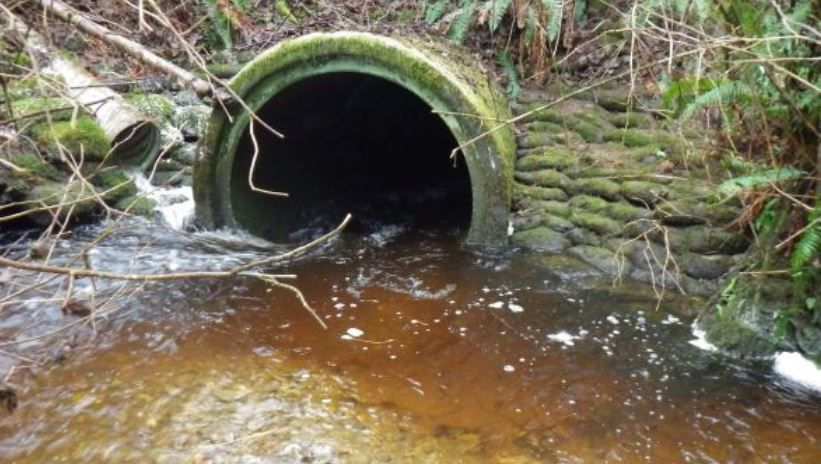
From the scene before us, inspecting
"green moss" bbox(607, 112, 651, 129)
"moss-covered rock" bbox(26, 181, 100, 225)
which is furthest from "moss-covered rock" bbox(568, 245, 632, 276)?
"moss-covered rock" bbox(26, 181, 100, 225)

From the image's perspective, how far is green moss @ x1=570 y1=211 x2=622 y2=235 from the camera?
18.7 feet

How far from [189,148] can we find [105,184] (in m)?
1.27

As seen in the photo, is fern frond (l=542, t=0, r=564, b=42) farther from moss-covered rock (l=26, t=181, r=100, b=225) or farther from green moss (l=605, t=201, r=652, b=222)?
moss-covered rock (l=26, t=181, r=100, b=225)

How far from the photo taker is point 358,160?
884 cm

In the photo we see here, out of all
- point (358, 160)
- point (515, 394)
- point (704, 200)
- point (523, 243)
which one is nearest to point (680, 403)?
point (515, 394)

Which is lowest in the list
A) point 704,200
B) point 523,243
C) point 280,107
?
point 523,243

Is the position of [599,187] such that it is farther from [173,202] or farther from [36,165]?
[36,165]

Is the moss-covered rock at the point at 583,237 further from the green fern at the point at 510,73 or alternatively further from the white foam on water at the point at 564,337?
the green fern at the point at 510,73

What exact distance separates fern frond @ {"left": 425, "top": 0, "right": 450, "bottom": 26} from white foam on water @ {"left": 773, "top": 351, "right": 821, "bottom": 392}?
203 inches

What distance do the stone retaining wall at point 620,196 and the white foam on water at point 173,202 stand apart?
130 inches

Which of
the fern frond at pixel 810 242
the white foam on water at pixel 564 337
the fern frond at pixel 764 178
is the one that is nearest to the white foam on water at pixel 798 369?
the fern frond at pixel 810 242

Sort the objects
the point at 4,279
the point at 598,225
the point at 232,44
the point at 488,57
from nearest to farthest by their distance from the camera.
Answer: the point at 4,279 < the point at 598,225 < the point at 488,57 < the point at 232,44

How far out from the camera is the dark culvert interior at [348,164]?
23.2 ft

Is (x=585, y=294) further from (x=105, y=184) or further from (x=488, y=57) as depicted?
(x=105, y=184)
